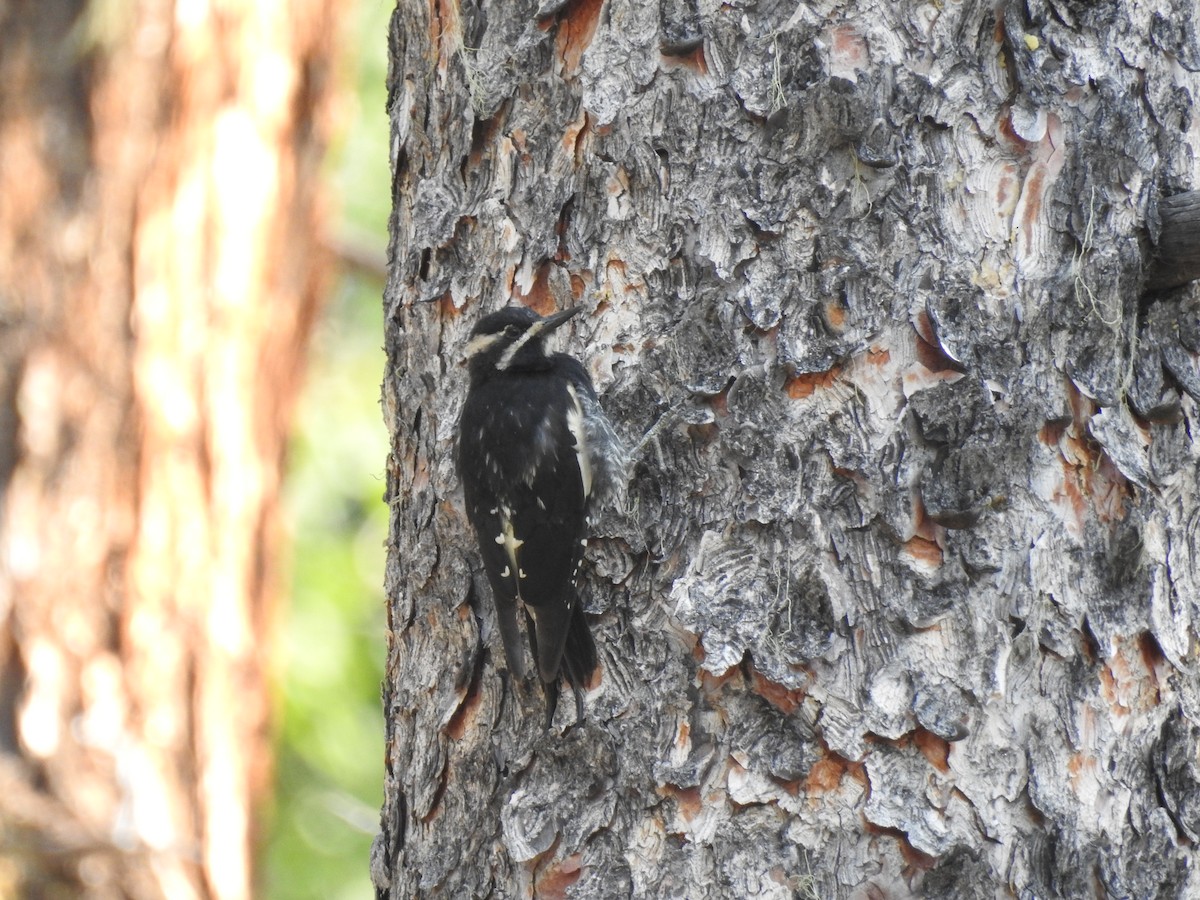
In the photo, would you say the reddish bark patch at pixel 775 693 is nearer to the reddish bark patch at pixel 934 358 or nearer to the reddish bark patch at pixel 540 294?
the reddish bark patch at pixel 934 358

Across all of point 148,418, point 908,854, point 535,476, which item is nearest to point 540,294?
point 535,476

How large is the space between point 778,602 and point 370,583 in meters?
5.00

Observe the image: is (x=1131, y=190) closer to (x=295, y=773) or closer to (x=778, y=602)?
(x=778, y=602)

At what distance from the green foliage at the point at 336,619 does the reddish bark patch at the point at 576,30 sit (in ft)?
12.3

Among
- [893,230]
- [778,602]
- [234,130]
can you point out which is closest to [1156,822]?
[778,602]

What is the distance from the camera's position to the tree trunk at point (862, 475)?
2117 millimetres

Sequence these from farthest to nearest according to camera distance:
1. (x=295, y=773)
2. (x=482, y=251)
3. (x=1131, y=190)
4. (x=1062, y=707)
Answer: (x=295, y=773)
(x=482, y=251)
(x=1131, y=190)
(x=1062, y=707)

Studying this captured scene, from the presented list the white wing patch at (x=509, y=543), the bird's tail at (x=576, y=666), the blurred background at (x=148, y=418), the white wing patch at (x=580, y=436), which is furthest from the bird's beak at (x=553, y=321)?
the blurred background at (x=148, y=418)

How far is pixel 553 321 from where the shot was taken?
2498mm

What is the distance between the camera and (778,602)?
2174mm

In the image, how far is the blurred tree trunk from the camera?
3988mm

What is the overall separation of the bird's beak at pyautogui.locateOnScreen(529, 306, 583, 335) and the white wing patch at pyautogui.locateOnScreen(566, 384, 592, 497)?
0.28 m

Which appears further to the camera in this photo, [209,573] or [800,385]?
[209,573]

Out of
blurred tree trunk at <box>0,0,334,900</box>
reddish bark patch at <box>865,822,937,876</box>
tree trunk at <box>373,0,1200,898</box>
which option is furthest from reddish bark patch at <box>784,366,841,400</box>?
blurred tree trunk at <box>0,0,334,900</box>
